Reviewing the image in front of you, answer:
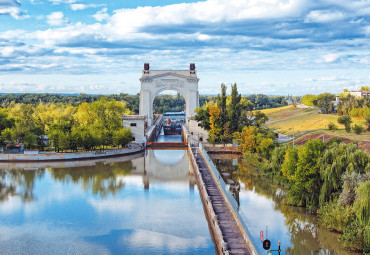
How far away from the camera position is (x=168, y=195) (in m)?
24.7

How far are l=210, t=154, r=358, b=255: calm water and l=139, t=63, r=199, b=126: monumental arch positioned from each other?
34.0 m

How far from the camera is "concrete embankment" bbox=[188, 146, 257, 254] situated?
13889mm

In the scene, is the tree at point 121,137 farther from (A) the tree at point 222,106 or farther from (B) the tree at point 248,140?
(B) the tree at point 248,140

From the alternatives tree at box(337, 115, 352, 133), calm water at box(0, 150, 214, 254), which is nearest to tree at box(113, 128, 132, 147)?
calm water at box(0, 150, 214, 254)

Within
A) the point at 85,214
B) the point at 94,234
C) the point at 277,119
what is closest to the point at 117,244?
the point at 94,234

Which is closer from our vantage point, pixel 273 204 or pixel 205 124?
pixel 273 204

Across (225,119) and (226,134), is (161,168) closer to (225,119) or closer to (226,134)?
(226,134)

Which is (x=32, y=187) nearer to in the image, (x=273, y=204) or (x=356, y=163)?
(x=273, y=204)

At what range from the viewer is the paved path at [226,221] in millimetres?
13969

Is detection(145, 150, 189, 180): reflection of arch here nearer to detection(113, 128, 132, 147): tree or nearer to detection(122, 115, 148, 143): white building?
detection(113, 128, 132, 147): tree

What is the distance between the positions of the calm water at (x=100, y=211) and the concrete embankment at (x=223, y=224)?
0.83 metres

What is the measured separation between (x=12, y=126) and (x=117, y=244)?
95.0ft

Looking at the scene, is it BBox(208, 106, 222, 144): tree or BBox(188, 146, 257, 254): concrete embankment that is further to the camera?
BBox(208, 106, 222, 144): tree

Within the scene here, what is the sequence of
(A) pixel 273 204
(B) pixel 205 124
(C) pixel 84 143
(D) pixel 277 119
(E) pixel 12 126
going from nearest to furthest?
(A) pixel 273 204, (C) pixel 84 143, (E) pixel 12 126, (B) pixel 205 124, (D) pixel 277 119
